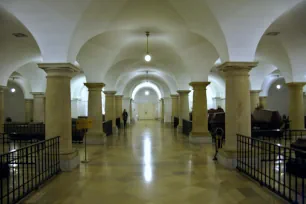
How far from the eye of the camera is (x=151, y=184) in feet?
20.8

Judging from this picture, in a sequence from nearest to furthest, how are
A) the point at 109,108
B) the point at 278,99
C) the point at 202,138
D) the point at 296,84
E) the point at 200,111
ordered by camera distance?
1. the point at 202,138
2. the point at 200,111
3. the point at 296,84
4. the point at 109,108
5. the point at 278,99

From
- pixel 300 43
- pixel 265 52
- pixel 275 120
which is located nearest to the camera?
pixel 300 43

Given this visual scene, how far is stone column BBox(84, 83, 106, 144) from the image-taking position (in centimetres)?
1321

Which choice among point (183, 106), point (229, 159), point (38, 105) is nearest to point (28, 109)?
point (38, 105)

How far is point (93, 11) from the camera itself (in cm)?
737

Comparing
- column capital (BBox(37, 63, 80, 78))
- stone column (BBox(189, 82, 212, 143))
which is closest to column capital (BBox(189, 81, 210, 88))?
stone column (BBox(189, 82, 212, 143))

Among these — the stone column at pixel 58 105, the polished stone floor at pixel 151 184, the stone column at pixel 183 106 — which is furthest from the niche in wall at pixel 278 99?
the stone column at pixel 58 105

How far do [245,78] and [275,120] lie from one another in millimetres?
7871

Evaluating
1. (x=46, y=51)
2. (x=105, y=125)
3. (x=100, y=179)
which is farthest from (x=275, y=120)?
(x=46, y=51)

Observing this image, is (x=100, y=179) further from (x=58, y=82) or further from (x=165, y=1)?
(x=165, y=1)

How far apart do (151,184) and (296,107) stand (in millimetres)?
11435

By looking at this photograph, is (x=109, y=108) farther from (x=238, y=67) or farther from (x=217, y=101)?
(x=217, y=101)

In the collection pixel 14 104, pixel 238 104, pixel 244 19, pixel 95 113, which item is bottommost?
pixel 95 113

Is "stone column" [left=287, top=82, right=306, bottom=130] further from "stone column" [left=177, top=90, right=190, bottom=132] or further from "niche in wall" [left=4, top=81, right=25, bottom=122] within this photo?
"niche in wall" [left=4, top=81, right=25, bottom=122]
